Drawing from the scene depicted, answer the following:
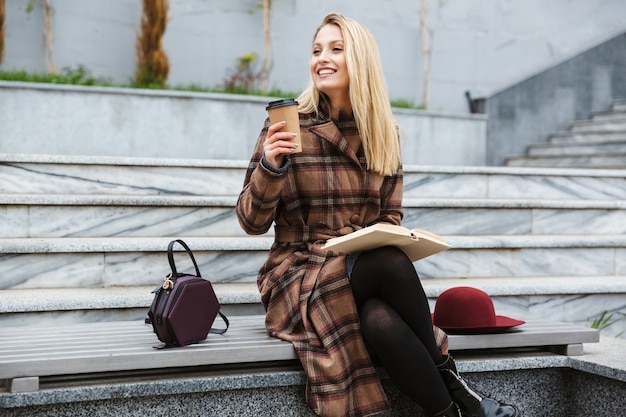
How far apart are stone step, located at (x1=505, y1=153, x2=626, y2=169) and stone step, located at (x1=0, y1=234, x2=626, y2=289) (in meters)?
2.22

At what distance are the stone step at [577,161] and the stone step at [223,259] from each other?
7.28ft

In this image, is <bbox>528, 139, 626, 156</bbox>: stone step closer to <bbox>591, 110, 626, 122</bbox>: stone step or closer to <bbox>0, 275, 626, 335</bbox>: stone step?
<bbox>591, 110, 626, 122</bbox>: stone step

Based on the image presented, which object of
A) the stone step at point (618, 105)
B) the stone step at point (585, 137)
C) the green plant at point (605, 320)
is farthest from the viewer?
the stone step at point (618, 105)

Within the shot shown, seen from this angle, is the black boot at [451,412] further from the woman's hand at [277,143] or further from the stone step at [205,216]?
the stone step at [205,216]

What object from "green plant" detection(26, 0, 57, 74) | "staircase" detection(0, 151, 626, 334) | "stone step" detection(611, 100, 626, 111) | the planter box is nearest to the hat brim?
"staircase" detection(0, 151, 626, 334)

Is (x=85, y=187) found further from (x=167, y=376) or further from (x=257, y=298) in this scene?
(x=167, y=376)

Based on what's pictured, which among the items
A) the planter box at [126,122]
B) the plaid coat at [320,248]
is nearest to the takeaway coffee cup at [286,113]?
the plaid coat at [320,248]

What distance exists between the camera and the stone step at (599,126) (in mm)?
7261

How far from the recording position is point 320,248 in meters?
2.66

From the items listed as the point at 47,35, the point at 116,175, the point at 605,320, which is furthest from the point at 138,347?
the point at 47,35

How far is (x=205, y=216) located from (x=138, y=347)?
1559 millimetres

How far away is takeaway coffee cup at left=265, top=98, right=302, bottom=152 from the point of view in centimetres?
231

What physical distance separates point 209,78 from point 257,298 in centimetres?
409

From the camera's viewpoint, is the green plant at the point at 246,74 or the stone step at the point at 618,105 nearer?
the green plant at the point at 246,74
